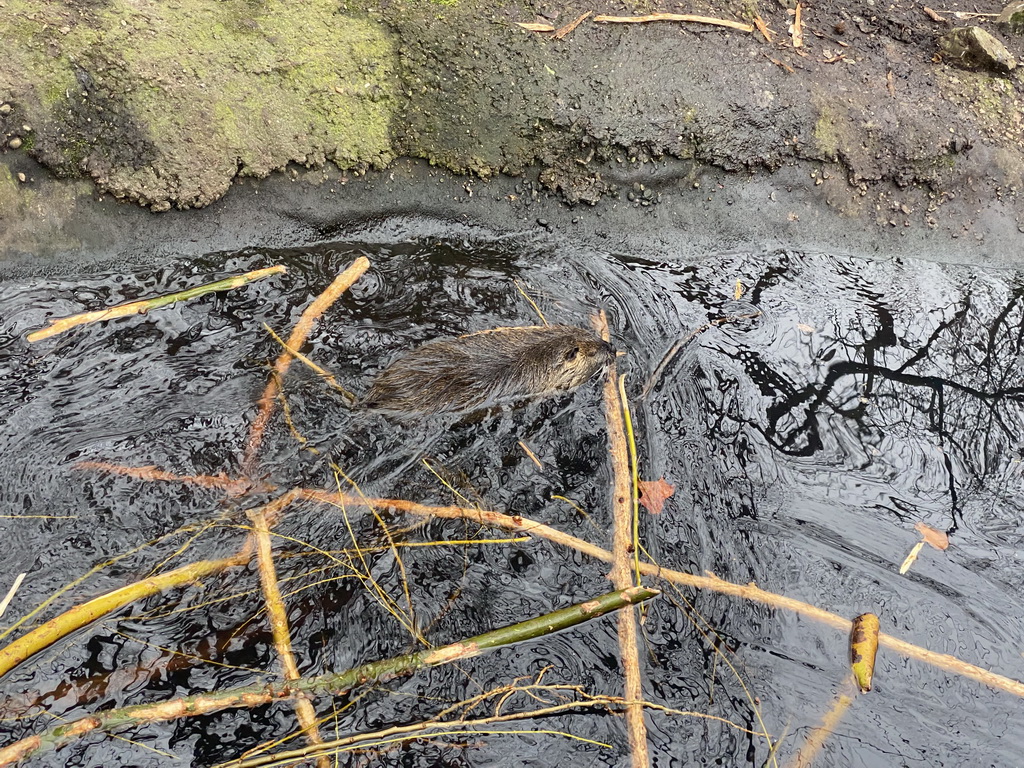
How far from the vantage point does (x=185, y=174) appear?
3.22 m

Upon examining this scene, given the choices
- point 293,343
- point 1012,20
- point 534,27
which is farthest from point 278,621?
point 1012,20

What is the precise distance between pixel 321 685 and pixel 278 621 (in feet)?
0.86

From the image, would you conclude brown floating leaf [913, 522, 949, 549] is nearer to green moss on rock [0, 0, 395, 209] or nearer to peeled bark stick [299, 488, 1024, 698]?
peeled bark stick [299, 488, 1024, 698]

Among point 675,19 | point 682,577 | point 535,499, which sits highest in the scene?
point 675,19

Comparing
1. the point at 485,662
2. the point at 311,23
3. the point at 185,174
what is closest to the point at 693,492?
the point at 485,662

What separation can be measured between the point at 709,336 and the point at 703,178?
37.7 inches

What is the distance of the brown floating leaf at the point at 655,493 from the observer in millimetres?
2787

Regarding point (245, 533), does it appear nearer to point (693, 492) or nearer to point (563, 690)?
point (563, 690)

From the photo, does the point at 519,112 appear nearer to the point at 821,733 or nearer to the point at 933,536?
the point at 933,536

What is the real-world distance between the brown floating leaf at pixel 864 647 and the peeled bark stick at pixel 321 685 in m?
0.75

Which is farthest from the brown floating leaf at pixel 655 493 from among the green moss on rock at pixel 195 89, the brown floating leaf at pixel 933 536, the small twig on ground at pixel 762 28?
the small twig on ground at pixel 762 28

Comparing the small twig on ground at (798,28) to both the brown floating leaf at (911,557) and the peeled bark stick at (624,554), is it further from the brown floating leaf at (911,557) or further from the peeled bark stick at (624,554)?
the brown floating leaf at (911,557)

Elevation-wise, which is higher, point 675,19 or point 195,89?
point 675,19

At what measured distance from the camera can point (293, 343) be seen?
298 cm
